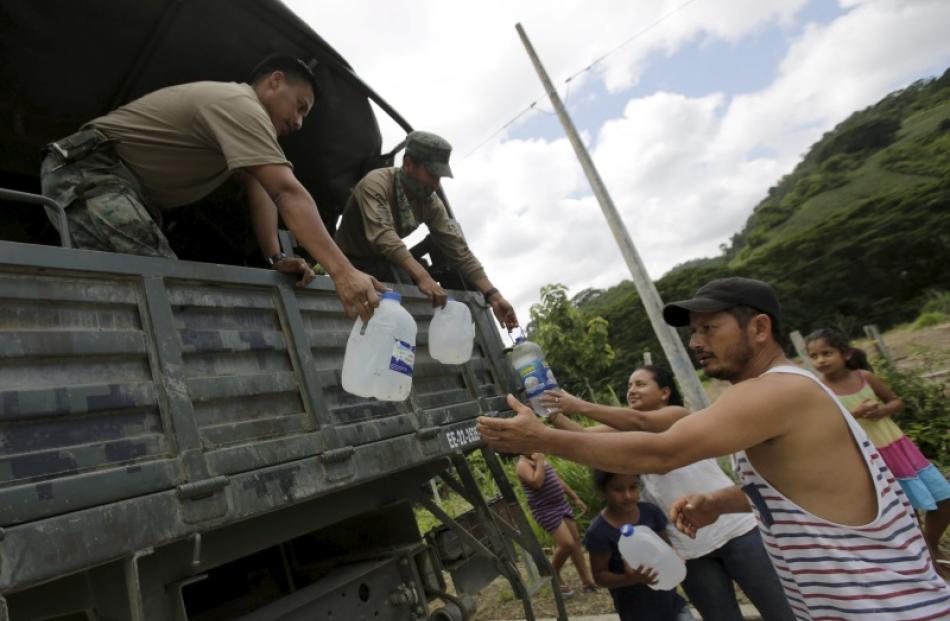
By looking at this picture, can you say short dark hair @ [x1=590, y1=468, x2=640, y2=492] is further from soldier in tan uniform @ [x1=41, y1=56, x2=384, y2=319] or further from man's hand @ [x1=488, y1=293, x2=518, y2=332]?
soldier in tan uniform @ [x1=41, y1=56, x2=384, y2=319]

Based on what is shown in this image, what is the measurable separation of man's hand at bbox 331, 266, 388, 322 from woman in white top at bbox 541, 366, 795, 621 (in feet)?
3.76

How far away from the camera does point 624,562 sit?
2.78 m

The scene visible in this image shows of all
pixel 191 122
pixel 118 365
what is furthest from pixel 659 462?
pixel 191 122

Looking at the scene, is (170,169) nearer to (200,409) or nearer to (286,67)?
(286,67)

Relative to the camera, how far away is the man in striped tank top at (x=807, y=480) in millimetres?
1521

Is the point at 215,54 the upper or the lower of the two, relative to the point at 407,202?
upper

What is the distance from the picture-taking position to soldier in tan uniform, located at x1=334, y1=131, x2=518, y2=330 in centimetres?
284

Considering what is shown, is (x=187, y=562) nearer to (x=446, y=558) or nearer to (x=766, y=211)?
(x=446, y=558)

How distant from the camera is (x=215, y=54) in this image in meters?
2.73

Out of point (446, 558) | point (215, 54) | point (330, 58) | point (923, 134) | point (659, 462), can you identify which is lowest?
point (446, 558)

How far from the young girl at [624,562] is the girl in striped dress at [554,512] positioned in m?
1.27

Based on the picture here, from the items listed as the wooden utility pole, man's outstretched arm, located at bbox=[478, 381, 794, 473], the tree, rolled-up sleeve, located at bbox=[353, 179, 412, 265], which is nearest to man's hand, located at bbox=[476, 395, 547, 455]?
man's outstretched arm, located at bbox=[478, 381, 794, 473]

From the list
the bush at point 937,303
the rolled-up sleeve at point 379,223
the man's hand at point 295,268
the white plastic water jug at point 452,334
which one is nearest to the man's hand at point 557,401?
the white plastic water jug at point 452,334

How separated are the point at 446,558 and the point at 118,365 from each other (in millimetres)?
1698
